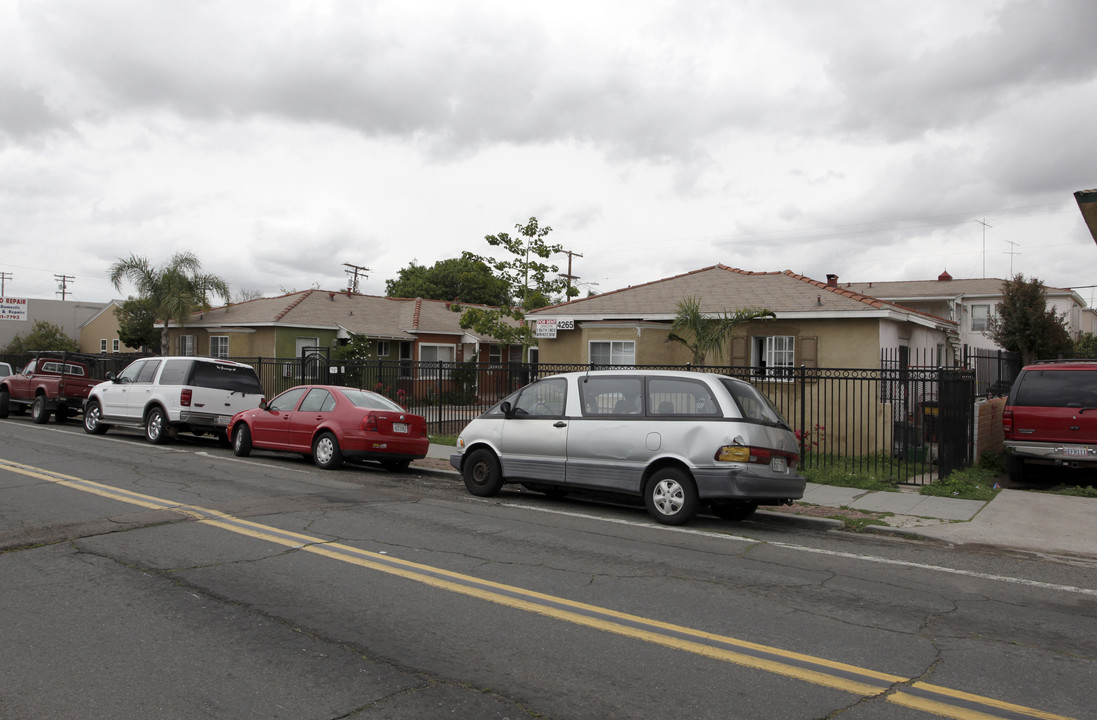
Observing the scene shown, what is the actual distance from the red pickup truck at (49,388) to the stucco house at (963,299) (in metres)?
32.1

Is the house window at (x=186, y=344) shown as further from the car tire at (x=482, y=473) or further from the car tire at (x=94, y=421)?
the car tire at (x=482, y=473)

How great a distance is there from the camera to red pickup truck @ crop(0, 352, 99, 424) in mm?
20172

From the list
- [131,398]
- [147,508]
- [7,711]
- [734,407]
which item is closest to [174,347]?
[131,398]

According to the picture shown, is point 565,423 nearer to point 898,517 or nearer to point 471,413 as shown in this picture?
point 898,517

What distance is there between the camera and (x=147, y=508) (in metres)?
8.87

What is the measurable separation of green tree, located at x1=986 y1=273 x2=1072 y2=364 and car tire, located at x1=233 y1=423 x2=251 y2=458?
1032 inches

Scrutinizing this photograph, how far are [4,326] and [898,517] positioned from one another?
64954mm

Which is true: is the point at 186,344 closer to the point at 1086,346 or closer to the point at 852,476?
the point at 852,476

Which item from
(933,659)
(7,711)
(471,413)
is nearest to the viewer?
(7,711)

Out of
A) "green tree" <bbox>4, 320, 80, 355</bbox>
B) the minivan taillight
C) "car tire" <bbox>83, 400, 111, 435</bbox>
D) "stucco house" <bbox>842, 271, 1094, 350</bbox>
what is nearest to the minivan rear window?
the minivan taillight

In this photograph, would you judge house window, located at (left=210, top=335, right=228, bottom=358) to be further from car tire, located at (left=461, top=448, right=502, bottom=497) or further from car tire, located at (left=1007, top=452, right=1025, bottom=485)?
car tire, located at (left=1007, top=452, right=1025, bottom=485)

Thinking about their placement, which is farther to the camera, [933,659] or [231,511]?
[231,511]

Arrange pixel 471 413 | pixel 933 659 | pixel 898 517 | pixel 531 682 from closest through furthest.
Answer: pixel 531 682
pixel 933 659
pixel 898 517
pixel 471 413

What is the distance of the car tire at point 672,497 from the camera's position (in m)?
8.84
